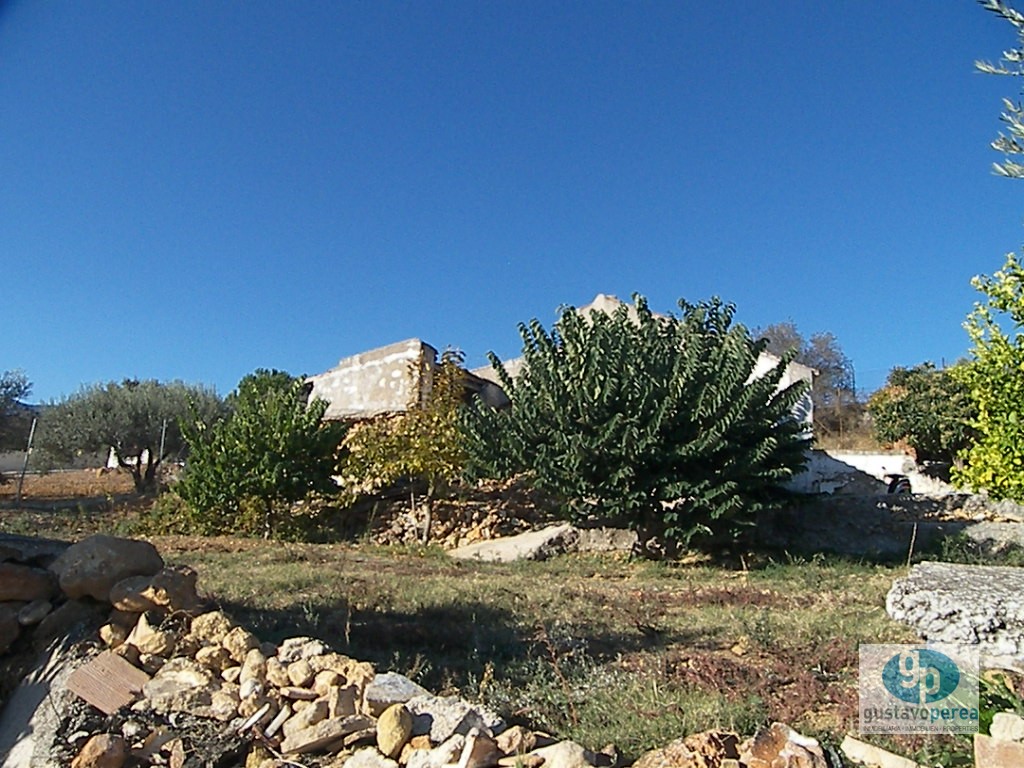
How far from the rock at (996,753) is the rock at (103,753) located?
150 inches

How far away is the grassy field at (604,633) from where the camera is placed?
12.3 feet

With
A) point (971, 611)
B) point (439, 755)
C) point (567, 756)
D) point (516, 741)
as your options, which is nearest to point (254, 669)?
point (439, 755)

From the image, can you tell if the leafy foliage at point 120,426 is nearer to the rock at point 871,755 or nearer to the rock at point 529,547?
the rock at point 529,547

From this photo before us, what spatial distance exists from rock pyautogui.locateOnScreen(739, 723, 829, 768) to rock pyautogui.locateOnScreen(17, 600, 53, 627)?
4245mm

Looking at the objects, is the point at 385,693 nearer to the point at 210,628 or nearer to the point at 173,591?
the point at 210,628

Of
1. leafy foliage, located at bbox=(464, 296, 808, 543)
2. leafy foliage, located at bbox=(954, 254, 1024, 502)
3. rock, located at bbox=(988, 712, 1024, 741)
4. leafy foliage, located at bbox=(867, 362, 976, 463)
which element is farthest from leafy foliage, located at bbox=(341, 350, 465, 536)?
leafy foliage, located at bbox=(867, 362, 976, 463)

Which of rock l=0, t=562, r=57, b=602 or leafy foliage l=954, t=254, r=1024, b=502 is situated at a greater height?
leafy foliage l=954, t=254, r=1024, b=502

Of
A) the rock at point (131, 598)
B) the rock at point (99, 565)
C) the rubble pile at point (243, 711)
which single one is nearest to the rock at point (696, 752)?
the rubble pile at point (243, 711)

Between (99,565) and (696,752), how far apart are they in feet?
12.5

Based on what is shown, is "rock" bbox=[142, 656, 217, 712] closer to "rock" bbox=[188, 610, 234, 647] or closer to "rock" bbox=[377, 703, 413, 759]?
"rock" bbox=[188, 610, 234, 647]

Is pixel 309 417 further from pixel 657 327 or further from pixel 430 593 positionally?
pixel 430 593

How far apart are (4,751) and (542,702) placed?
2.90 m

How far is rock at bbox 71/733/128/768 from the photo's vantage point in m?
3.35

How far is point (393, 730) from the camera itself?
3307 millimetres
